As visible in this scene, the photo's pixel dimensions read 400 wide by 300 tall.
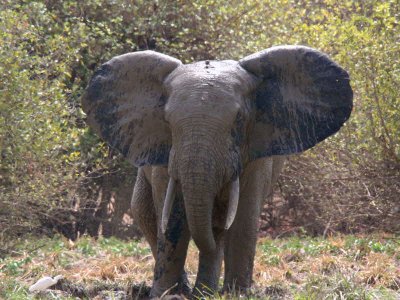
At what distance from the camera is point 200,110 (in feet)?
21.5

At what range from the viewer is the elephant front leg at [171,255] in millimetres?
7211

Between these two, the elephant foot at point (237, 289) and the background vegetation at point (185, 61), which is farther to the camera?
the background vegetation at point (185, 61)

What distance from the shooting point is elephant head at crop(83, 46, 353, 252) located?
6.54 m

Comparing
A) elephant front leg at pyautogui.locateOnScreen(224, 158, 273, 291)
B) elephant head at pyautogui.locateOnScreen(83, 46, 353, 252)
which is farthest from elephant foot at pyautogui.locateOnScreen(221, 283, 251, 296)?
elephant head at pyautogui.locateOnScreen(83, 46, 353, 252)

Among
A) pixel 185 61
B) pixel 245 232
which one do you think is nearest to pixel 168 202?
pixel 245 232

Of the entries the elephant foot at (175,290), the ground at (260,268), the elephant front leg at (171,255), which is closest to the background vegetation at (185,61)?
the ground at (260,268)

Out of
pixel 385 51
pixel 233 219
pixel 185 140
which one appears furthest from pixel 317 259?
pixel 185 140

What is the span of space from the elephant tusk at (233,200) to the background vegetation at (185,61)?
303 centimetres

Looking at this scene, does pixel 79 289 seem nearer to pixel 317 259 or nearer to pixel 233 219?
pixel 233 219

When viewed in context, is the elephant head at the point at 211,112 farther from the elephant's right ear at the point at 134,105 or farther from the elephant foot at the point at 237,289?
the elephant foot at the point at 237,289

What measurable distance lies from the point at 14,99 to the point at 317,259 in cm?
321

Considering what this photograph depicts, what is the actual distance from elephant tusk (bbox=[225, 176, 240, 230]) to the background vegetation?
3.03 meters

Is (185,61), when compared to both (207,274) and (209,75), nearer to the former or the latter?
(207,274)

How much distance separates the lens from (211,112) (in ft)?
21.5
